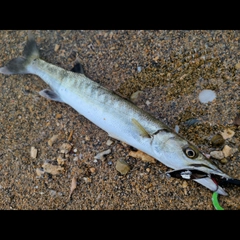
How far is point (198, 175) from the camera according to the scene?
313 centimetres

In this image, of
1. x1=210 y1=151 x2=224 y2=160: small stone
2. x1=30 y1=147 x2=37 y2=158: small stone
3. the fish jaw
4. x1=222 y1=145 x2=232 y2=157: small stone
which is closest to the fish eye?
the fish jaw

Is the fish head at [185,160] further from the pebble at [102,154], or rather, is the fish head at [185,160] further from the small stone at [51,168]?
the small stone at [51,168]

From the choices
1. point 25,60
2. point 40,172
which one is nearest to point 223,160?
point 40,172

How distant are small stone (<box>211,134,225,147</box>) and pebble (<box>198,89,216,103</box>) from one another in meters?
0.50

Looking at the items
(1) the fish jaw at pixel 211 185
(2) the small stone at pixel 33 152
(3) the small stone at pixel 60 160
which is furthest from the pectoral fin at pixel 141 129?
(2) the small stone at pixel 33 152

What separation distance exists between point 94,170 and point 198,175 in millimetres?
1387

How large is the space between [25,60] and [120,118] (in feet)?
6.39

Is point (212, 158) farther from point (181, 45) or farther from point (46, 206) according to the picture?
point (46, 206)

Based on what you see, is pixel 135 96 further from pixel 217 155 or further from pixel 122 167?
pixel 217 155

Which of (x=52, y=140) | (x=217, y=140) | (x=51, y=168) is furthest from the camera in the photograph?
(x=52, y=140)

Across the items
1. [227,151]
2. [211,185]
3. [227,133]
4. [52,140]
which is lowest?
[211,185]

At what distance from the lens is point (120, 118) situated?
349 cm

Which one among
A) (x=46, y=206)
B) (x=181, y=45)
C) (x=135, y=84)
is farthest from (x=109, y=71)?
(x=46, y=206)

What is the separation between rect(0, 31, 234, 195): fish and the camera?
123 inches
